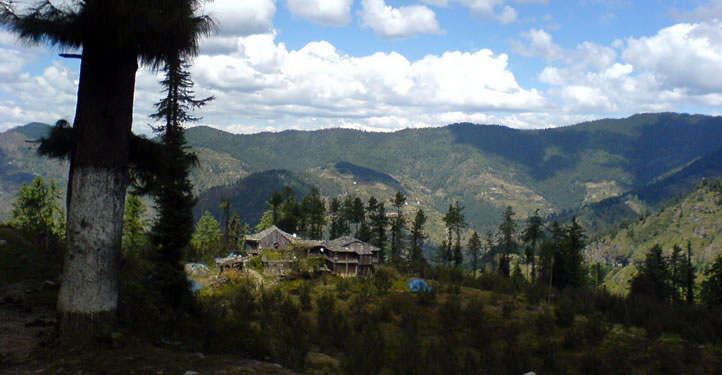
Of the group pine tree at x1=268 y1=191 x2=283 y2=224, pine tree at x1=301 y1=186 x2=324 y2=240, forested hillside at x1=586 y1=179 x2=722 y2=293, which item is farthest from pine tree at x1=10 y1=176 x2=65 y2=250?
forested hillside at x1=586 y1=179 x2=722 y2=293

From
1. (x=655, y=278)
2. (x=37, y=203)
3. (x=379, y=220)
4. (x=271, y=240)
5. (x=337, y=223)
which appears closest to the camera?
(x=37, y=203)

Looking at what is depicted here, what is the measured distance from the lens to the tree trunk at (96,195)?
647 cm

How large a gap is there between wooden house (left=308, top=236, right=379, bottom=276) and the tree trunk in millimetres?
37205

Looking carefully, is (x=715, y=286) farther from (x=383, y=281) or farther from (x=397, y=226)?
(x=397, y=226)

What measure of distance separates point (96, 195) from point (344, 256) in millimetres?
38632

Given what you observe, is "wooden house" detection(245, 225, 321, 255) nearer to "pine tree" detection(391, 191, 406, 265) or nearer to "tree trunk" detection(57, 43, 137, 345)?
"pine tree" detection(391, 191, 406, 265)

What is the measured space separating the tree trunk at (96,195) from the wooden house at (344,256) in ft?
122

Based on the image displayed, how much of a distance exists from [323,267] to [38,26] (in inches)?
1465

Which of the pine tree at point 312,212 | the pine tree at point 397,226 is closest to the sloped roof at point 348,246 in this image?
the pine tree at point 397,226

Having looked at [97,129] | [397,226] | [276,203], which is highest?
[97,129]

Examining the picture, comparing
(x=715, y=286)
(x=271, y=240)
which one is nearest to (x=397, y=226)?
(x=271, y=240)

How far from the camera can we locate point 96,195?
6.69 meters

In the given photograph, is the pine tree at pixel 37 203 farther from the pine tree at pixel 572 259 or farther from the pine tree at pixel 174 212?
the pine tree at pixel 572 259

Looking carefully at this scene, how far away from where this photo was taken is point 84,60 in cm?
704
